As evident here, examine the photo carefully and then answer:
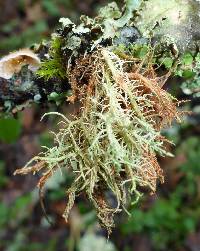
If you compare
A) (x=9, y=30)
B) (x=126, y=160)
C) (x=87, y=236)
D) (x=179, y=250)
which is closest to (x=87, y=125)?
(x=126, y=160)

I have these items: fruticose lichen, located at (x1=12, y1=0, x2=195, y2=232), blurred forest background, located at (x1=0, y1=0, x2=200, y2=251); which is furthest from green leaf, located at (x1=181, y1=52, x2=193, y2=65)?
blurred forest background, located at (x1=0, y1=0, x2=200, y2=251)

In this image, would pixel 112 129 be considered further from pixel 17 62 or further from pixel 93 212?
pixel 93 212

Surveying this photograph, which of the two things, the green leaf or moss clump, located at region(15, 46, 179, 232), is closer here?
moss clump, located at region(15, 46, 179, 232)

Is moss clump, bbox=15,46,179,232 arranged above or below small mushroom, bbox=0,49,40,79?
below

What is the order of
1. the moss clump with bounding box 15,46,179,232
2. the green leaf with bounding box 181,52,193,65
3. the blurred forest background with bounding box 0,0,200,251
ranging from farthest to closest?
the blurred forest background with bounding box 0,0,200,251 → the green leaf with bounding box 181,52,193,65 → the moss clump with bounding box 15,46,179,232

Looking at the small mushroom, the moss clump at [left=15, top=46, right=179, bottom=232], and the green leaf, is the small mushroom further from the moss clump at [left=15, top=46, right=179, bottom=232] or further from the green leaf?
the green leaf

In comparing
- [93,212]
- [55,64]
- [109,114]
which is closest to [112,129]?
[109,114]

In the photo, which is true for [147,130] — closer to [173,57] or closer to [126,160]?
[126,160]

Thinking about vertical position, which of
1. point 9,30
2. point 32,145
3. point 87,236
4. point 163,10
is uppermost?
point 9,30
